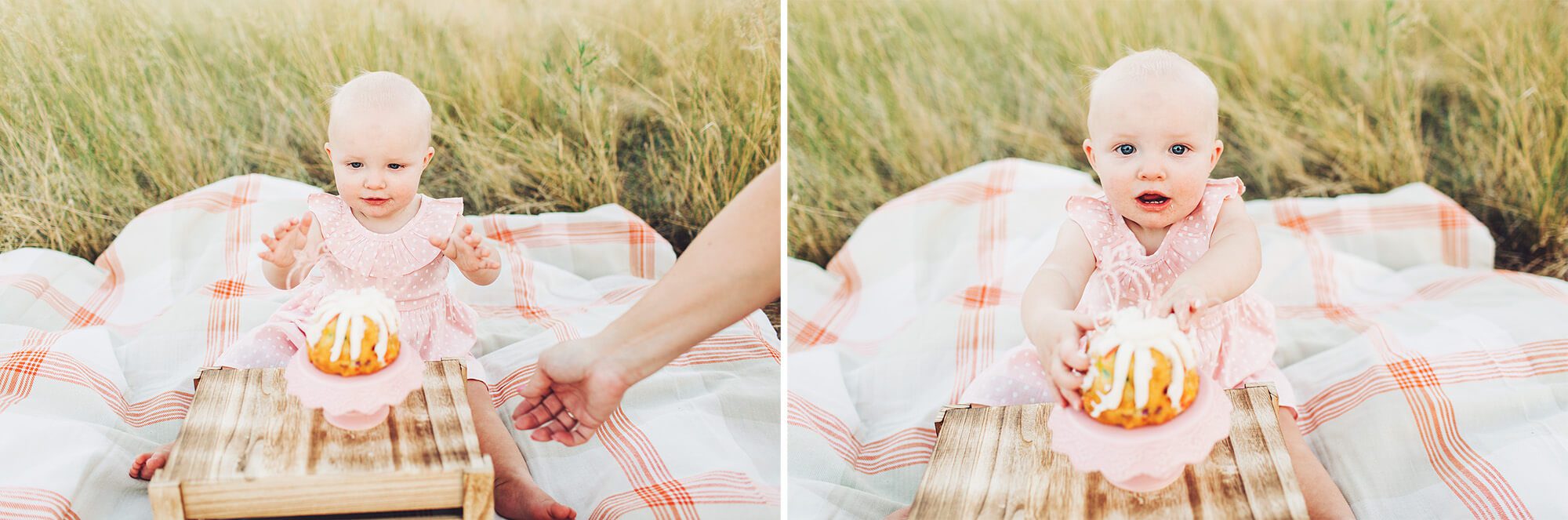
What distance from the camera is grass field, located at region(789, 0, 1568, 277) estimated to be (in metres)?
3.22

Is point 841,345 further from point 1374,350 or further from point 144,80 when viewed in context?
point 144,80

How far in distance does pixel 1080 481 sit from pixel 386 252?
1.06 m

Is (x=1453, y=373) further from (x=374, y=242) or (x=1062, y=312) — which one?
(x=374, y=242)

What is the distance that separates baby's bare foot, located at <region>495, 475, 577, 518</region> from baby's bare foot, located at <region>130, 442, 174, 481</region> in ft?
1.51

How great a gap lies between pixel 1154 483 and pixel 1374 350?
985 mm

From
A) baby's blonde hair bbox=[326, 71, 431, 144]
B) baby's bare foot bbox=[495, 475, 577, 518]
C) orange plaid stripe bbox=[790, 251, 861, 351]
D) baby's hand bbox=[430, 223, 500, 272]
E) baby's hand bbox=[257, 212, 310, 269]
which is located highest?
baby's blonde hair bbox=[326, 71, 431, 144]

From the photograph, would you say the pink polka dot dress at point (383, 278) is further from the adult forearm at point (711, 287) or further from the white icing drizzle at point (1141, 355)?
the white icing drizzle at point (1141, 355)

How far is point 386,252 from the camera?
2.20 m

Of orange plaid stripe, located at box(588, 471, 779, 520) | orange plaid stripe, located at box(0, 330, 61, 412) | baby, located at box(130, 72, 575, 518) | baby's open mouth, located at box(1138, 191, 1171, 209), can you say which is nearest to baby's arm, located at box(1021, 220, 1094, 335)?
baby's open mouth, located at box(1138, 191, 1171, 209)

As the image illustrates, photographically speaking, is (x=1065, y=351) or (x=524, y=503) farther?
(x=524, y=503)

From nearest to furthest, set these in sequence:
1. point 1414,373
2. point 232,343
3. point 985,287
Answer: point 232,343 → point 1414,373 → point 985,287

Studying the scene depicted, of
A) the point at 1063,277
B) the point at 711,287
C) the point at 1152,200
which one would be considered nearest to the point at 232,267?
the point at 711,287

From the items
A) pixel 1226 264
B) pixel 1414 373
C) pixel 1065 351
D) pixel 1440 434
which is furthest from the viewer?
pixel 1414 373

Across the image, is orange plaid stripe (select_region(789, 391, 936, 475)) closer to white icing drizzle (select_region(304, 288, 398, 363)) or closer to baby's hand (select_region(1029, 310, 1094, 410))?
baby's hand (select_region(1029, 310, 1094, 410))
